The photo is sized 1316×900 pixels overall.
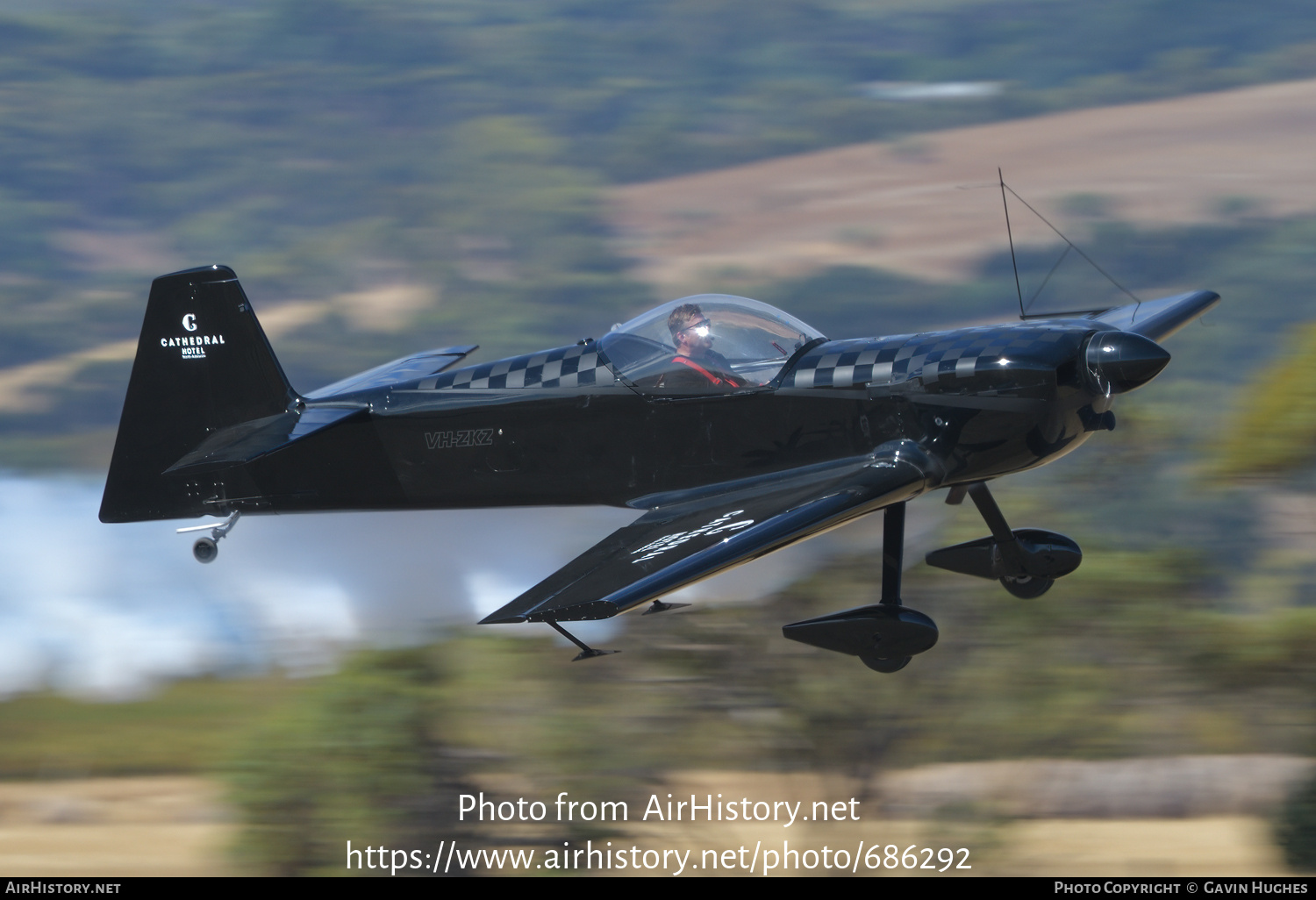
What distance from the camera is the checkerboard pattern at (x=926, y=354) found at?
8984 millimetres

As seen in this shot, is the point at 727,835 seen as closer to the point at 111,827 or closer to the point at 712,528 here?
the point at 111,827

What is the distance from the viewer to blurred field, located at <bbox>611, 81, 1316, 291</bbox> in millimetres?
43062

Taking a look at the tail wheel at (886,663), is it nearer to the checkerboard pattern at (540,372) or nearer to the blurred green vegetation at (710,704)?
the checkerboard pattern at (540,372)

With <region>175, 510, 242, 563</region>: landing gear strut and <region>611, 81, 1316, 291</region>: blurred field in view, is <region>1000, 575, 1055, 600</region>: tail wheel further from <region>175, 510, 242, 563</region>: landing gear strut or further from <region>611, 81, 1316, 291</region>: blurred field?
<region>611, 81, 1316, 291</region>: blurred field

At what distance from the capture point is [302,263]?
48.4 m

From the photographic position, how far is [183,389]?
11.0 meters

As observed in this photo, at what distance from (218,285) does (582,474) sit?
380cm

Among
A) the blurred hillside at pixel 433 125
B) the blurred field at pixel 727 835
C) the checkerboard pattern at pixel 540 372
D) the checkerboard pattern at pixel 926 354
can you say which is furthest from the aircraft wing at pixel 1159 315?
the blurred hillside at pixel 433 125

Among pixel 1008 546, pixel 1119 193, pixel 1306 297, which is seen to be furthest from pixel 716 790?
pixel 1119 193

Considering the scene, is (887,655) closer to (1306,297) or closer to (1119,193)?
(1306,297)

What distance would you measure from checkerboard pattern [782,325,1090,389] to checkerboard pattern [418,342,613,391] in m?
1.54

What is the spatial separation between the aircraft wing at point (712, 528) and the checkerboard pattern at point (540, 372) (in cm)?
108

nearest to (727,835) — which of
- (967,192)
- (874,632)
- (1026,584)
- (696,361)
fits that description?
(1026,584)

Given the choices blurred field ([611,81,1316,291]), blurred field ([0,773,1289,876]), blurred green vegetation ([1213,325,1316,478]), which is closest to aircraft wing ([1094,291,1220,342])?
blurred field ([0,773,1289,876])
